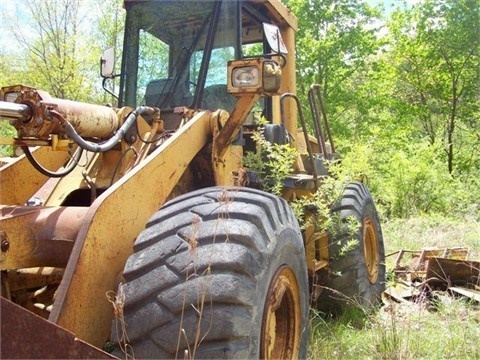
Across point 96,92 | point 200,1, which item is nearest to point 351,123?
point 96,92

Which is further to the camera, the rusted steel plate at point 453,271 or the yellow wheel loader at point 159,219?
the rusted steel plate at point 453,271

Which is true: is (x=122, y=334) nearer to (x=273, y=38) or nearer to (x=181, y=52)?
(x=273, y=38)

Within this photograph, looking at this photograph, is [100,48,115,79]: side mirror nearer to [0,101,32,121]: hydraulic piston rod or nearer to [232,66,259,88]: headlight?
[232,66,259,88]: headlight

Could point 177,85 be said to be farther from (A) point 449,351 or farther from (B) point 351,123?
(B) point 351,123

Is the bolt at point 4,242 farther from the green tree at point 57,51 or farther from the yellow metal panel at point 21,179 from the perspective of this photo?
the green tree at point 57,51

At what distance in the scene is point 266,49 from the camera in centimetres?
533

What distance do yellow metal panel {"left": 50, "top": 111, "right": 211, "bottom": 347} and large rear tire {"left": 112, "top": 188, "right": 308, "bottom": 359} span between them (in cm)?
20

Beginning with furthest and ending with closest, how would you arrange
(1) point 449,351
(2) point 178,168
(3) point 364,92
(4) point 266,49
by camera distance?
(3) point 364,92
(4) point 266,49
(1) point 449,351
(2) point 178,168

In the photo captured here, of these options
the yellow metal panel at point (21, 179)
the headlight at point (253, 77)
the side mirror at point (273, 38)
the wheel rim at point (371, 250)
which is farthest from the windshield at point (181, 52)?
the wheel rim at point (371, 250)

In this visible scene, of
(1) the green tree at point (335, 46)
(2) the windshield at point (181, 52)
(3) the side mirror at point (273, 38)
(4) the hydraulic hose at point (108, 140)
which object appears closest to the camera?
(4) the hydraulic hose at point (108, 140)

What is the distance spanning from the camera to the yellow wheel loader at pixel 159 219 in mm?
2252

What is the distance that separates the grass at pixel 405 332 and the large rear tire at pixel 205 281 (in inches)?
49.4

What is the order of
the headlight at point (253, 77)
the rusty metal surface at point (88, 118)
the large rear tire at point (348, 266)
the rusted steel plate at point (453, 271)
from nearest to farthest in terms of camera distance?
the rusty metal surface at point (88, 118), the headlight at point (253, 77), the large rear tire at point (348, 266), the rusted steel plate at point (453, 271)

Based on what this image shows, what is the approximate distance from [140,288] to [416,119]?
2196 cm
